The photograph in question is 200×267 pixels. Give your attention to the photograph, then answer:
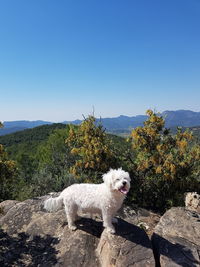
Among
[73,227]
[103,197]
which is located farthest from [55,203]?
[103,197]

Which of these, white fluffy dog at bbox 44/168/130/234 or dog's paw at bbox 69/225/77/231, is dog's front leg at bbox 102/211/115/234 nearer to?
white fluffy dog at bbox 44/168/130/234

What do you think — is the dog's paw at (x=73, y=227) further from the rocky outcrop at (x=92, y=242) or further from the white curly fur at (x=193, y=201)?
the white curly fur at (x=193, y=201)

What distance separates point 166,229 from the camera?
7836 mm

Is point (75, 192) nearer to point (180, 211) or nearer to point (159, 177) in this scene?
point (180, 211)

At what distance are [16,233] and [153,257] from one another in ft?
14.1

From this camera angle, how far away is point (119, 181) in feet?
21.0

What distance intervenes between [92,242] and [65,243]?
0.75 metres

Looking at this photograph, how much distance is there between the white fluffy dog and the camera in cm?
648

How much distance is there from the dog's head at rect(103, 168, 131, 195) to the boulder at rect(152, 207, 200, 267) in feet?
6.03

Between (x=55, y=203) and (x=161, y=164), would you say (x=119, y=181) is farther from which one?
(x=161, y=164)

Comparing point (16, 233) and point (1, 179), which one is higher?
point (1, 179)

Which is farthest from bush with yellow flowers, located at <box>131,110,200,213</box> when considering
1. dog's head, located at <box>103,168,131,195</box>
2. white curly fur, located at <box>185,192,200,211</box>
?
dog's head, located at <box>103,168,131,195</box>

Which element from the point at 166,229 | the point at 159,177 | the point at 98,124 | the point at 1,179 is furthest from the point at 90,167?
the point at 166,229

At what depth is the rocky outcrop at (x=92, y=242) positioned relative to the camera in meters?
6.39
